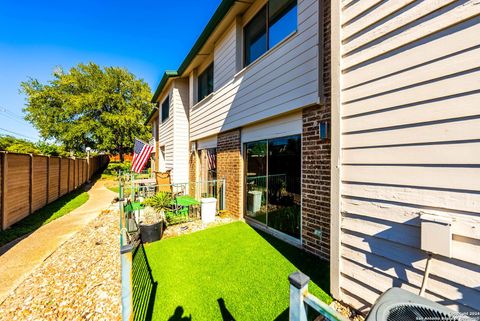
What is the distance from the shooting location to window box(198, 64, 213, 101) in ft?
28.3

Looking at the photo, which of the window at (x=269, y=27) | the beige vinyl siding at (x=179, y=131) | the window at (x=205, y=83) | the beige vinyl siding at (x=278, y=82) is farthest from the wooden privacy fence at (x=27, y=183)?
the window at (x=269, y=27)

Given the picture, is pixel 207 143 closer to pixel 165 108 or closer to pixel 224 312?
pixel 165 108

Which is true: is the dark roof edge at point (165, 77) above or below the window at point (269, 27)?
above

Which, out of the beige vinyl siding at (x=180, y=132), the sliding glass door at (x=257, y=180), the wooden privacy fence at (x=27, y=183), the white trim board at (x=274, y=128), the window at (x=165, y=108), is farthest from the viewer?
the window at (x=165, y=108)

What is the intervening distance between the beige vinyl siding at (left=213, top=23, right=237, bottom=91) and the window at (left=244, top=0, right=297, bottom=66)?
0.48 meters

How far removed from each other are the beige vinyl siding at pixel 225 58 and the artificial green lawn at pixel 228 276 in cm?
488

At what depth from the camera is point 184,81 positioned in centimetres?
1097

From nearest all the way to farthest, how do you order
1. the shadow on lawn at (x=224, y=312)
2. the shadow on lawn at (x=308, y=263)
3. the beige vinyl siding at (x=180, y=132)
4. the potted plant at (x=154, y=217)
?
the shadow on lawn at (x=224, y=312)
the shadow on lawn at (x=308, y=263)
the potted plant at (x=154, y=217)
the beige vinyl siding at (x=180, y=132)

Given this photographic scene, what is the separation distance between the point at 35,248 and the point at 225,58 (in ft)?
23.4

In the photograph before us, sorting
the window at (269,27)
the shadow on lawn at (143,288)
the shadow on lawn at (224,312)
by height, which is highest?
the window at (269,27)

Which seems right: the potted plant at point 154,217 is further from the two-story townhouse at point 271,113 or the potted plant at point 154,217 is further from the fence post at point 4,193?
the fence post at point 4,193

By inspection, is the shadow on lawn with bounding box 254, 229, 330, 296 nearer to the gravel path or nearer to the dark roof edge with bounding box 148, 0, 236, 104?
the gravel path

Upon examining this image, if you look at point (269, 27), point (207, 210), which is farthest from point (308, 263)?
point (269, 27)

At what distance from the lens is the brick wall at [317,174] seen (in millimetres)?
3699
